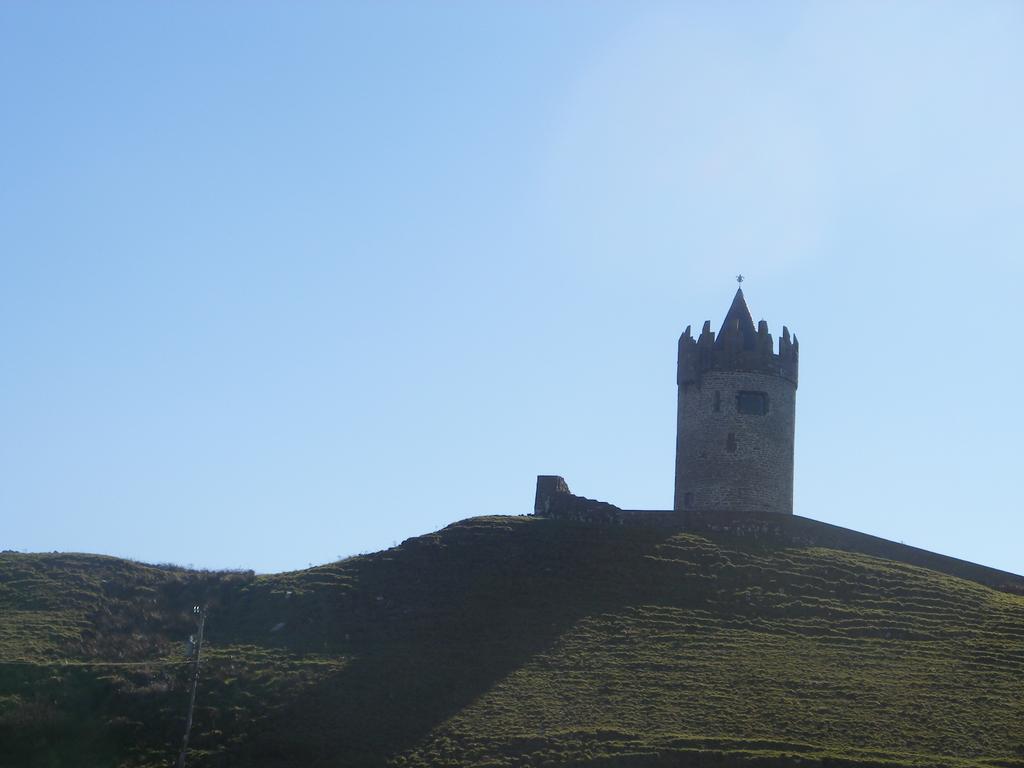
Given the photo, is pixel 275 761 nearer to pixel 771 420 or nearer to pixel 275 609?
pixel 275 609

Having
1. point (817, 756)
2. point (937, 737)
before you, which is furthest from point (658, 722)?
point (937, 737)

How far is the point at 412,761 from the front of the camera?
37.0 meters

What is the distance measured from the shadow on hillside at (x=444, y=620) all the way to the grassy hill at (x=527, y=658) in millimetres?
93

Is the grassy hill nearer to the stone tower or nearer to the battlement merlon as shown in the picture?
the stone tower

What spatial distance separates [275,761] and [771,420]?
27.1 metres

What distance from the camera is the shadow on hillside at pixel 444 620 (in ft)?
128

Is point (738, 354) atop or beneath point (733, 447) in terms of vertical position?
atop

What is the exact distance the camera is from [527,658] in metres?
43.2

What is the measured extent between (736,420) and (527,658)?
708 inches

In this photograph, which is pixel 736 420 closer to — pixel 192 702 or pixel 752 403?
pixel 752 403

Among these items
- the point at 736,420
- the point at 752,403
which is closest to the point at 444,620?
the point at 736,420

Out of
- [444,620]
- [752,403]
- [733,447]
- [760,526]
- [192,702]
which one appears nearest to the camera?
[192,702]

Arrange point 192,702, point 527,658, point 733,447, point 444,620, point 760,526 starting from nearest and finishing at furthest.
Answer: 1. point 192,702
2. point 527,658
3. point 444,620
4. point 760,526
5. point 733,447

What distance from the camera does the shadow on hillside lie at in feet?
128
